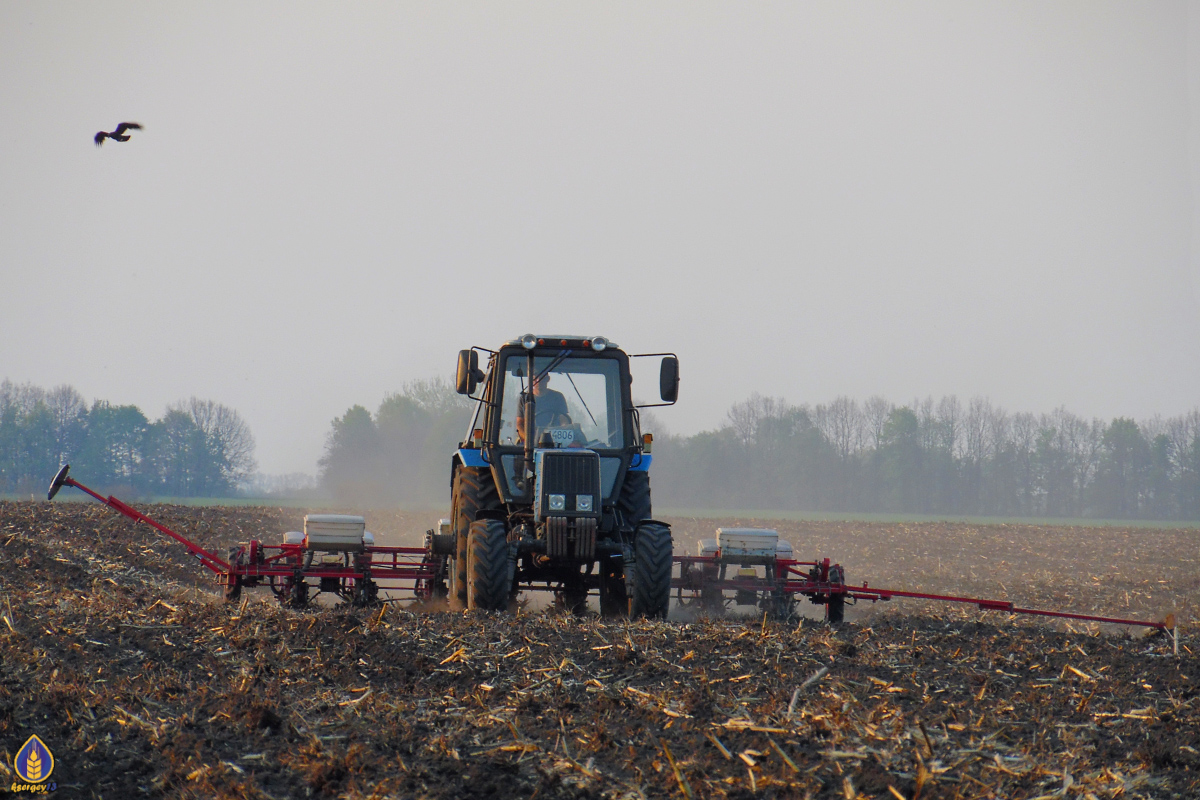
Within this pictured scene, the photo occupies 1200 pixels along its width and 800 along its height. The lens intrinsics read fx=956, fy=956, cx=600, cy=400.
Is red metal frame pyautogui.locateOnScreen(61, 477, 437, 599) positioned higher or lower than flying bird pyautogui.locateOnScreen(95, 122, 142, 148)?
lower

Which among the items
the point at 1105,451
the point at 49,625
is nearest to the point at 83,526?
the point at 49,625

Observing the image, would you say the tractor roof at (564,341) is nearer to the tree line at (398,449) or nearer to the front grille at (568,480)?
the front grille at (568,480)

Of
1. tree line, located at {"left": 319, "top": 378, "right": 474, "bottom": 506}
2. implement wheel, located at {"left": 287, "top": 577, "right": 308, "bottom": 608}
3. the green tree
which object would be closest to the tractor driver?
implement wheel, located at {"left": 287, "top": 577, "right": 308, "bottom": 608}

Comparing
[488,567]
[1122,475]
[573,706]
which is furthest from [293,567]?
[1122,475]

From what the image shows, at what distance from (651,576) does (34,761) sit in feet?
18.9

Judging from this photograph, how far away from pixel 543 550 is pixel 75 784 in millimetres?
5466

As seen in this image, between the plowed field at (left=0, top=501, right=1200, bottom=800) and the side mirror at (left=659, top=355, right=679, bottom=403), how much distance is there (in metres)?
2.53

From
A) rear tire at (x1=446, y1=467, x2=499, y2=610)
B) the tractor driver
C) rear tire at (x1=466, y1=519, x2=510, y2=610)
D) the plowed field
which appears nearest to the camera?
the plowed field

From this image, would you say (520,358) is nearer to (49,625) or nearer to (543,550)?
(543,550)

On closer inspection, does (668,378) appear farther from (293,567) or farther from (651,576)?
(293,567)

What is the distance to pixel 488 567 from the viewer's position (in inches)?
370

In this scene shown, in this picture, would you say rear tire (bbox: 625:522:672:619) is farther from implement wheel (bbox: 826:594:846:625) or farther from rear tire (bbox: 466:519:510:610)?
implement wheel (bbox: 826:594:846:625)

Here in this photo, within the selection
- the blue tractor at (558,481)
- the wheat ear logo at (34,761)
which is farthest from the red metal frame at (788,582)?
the wheat ear logo at (34,761)

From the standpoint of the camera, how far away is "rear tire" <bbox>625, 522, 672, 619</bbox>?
31.4 ft
